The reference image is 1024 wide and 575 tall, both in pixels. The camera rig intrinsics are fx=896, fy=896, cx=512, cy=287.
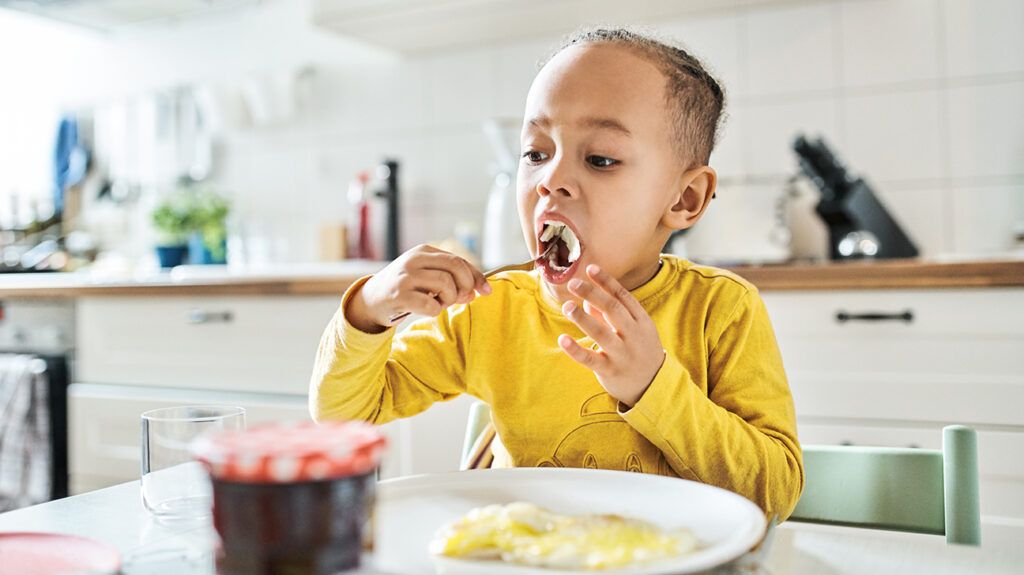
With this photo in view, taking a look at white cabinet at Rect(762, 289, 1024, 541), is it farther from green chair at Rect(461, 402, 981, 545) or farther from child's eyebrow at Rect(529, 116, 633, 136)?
child's eyebrow at Rect(529, 116, 633, 136)

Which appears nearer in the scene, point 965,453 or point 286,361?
point 965,453

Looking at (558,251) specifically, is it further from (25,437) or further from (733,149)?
(25,437)

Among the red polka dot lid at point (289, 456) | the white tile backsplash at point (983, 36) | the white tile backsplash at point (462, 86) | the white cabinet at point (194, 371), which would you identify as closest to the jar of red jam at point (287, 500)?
the red polka dot lid at point (289, 456)

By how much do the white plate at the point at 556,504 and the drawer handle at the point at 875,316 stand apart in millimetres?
1175

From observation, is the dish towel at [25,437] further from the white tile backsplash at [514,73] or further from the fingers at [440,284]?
the fingers at [440,284]

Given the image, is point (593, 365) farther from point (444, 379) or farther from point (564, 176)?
point (444, 379)

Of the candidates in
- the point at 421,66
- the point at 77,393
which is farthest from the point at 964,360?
the point at 77,393

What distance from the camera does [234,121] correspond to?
2963 mm

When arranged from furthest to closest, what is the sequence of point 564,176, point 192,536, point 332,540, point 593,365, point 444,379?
1. point 444,379
2. point 564,176
3. point 593,365
4. point 192,536
5. point 332,540

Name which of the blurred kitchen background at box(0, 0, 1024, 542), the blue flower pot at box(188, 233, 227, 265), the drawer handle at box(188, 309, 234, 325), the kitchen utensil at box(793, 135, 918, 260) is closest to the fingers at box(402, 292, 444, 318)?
the blurred kitchen background at box(0, 0, 1024, 542)

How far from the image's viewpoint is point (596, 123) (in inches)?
32.4

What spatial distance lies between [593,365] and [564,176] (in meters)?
0.22

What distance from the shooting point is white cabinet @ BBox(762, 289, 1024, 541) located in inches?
60.5

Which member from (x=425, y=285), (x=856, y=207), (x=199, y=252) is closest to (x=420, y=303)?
(x=425, y=285)
